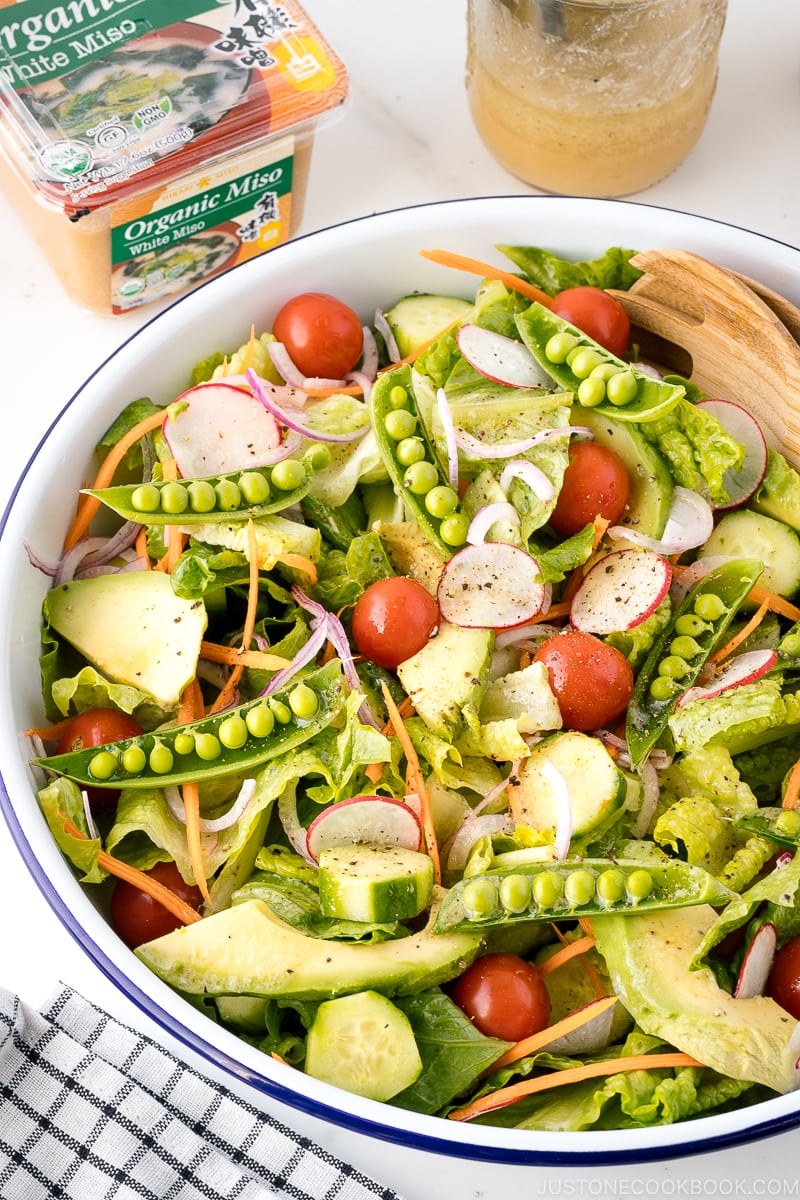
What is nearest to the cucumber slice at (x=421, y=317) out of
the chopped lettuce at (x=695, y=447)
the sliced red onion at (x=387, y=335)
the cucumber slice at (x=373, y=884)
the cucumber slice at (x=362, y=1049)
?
the sliced red onion at (x=387, y=335)

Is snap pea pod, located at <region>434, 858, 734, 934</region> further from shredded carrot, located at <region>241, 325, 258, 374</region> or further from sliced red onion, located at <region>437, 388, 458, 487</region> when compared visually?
shredded carrot, located at <region>241, 325, 258, 374</region>

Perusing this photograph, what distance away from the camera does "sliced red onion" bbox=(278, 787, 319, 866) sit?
1883 millimetres

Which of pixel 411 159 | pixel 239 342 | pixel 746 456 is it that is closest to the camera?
pixel 746 456

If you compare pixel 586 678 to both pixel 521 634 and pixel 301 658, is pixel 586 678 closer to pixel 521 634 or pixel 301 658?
pixel 521 634

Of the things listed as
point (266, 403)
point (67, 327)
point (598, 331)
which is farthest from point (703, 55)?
point (67, 327)

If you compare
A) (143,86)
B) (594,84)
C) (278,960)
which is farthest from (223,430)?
(594,84)

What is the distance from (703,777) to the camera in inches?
73.9

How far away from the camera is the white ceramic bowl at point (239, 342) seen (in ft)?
5.05

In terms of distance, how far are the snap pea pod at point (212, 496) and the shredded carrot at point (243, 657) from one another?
210 millimetres

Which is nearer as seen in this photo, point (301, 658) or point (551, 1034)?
point (551, 1034)

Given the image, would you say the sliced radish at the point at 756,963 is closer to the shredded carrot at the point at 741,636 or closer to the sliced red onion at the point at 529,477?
the shredded carrot at the point at 741,636

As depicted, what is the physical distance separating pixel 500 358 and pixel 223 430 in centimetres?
50

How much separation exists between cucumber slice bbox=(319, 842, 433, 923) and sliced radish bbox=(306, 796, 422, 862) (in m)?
0.02

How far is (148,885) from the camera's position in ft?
5.93
